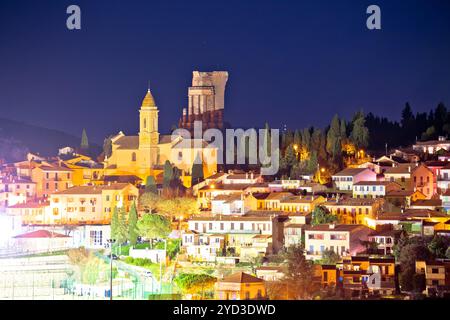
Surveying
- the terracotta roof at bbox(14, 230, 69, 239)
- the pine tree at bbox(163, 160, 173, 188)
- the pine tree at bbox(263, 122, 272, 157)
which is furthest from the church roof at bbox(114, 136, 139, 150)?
the terracotta roof at bbox(14, 230, 69, 239)

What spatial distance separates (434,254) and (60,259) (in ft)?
18.3

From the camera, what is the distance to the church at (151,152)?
87.6 ft

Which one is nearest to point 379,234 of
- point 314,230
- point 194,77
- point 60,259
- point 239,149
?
point 314,230

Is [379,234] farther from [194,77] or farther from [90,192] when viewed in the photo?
[194,77]

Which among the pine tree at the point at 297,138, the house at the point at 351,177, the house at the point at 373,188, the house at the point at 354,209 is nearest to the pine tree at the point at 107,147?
the pine tree at the point at 297,138

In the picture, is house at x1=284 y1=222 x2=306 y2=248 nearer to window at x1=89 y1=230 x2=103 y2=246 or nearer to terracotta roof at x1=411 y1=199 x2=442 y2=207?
terracotta roof at x1=411 y1=199 x2=442 y2=207

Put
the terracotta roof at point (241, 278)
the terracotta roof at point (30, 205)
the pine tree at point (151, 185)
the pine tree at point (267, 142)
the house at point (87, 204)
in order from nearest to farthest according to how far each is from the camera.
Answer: the terracotta roof at point (241, 278), the house at point (87, 204), the pine tree at point (151, 185), the terracotta roof at point (30, 205), the pine tree at point (267, 142)

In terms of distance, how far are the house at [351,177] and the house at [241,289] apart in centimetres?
543

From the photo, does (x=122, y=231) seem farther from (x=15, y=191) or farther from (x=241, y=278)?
(x=15, y=191)

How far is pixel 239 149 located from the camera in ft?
88.6

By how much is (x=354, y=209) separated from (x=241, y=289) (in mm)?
3916

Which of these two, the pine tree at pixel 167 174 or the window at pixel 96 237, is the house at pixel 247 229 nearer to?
the window at pixel 96 237

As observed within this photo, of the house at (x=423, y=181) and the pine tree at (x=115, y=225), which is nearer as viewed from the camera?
the pine tree at (x=115, y=225)

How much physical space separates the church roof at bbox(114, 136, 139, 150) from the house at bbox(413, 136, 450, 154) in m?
5.19
